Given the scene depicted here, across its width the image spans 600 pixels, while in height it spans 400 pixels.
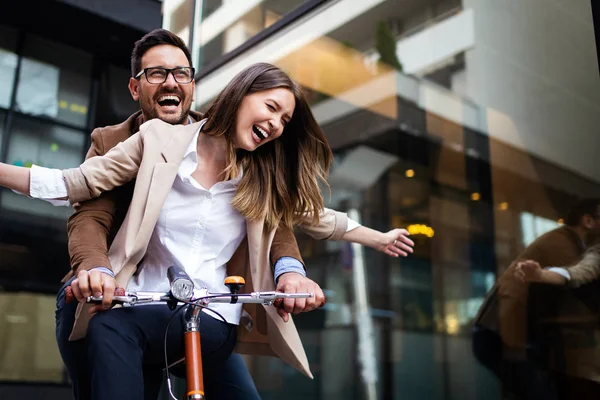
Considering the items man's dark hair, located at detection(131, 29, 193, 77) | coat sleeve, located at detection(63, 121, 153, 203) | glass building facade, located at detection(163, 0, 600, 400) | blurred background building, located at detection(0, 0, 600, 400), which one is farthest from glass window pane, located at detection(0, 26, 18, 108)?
coat sleeve, located at detection(63, 121, 153, 203)

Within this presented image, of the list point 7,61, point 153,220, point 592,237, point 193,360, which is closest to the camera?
point 193,360

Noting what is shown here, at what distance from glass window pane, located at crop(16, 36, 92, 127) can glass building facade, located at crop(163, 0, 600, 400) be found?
2.49 metres

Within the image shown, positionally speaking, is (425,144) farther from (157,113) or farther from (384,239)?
(157,113)

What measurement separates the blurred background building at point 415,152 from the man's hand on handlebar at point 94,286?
105 inches

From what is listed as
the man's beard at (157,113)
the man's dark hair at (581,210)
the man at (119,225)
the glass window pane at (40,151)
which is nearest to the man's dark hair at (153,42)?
the man at (119,225)

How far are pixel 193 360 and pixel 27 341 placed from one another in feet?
20.5

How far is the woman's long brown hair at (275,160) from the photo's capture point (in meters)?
1.98

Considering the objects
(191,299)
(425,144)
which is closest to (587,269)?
(425,144)

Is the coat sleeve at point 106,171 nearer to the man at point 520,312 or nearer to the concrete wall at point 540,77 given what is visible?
the concrete wall at point 540,77

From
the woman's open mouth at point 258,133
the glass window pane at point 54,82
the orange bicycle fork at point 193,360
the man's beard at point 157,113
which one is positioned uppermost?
the glass window pane at point 54,82

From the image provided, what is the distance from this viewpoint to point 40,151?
25.3 ft

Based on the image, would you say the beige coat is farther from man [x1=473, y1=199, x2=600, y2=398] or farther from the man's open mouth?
man [x1=473, y1=199, x2=600, y2=398]

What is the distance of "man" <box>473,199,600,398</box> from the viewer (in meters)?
3.50

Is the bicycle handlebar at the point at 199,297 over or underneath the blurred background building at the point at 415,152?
underneath
